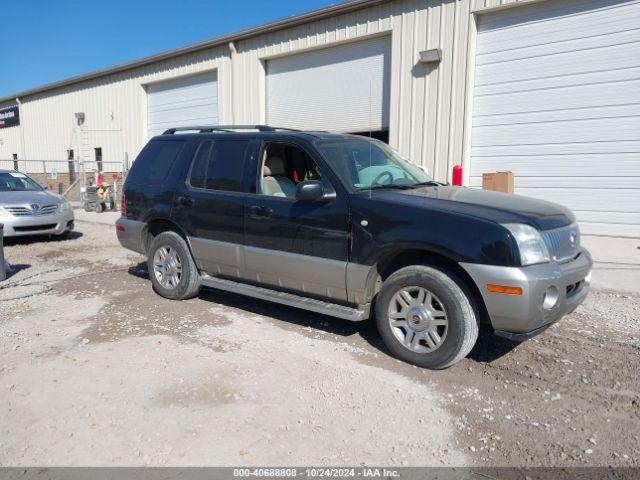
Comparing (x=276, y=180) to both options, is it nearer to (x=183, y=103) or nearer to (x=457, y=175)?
(x=457, y=175)

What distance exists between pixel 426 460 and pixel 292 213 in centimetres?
253

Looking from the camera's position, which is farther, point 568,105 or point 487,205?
point 568,105

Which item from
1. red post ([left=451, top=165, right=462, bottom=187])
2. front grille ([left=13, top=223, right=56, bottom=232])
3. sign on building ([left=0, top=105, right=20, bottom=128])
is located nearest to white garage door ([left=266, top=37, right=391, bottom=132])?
red post ([left=451, top=165, right=462, bottom=187])

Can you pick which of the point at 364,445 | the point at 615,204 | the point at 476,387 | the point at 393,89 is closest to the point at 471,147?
the point at 393,89

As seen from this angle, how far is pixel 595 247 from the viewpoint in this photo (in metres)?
8.99

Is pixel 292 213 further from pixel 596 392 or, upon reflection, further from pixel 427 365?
pixel 596 392

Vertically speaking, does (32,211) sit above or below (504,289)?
above

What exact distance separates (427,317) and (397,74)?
8.91 metres

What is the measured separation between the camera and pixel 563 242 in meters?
4.04

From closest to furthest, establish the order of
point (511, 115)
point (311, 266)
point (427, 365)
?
point (427, 365)
point (311, 266)
point (511, 115)

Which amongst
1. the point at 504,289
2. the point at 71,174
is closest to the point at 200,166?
the point at 504,289

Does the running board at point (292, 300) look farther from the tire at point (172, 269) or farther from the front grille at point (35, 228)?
the front grille at point (35, 228)

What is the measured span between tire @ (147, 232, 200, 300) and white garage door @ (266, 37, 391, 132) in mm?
7875

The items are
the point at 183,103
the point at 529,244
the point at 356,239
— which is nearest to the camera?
the point at 529,244
